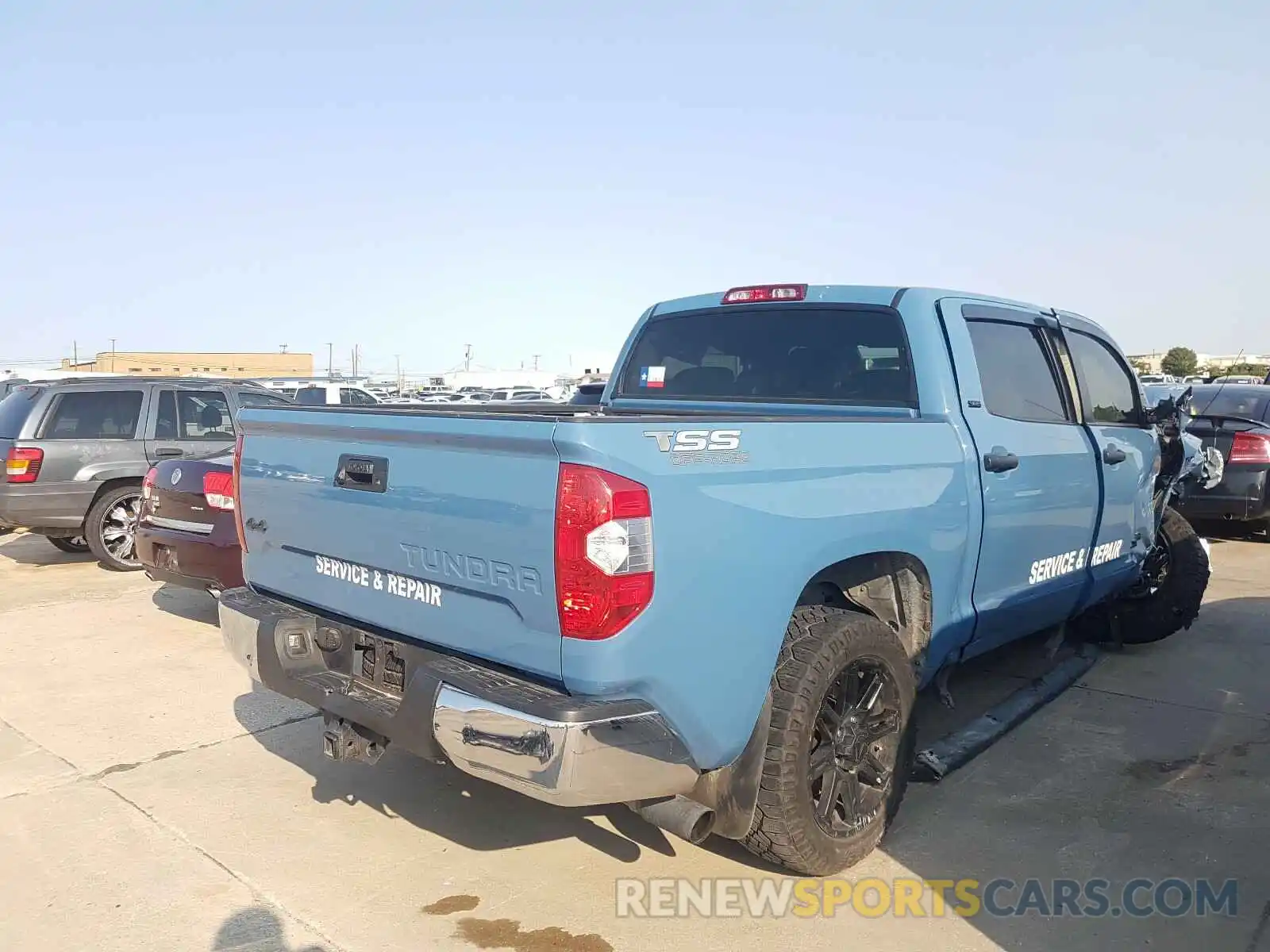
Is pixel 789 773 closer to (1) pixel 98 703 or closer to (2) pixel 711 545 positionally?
(2) pixel 711 545

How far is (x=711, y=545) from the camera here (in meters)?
2.82

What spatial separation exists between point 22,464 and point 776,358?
7.20 meters

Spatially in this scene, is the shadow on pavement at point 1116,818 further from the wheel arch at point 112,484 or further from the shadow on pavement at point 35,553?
the shadow on pavement at point 35,553

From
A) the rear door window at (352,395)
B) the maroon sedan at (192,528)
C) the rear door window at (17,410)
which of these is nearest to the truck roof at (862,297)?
the maroon sedan at (192,528)

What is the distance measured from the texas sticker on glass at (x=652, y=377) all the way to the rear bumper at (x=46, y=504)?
6156mm

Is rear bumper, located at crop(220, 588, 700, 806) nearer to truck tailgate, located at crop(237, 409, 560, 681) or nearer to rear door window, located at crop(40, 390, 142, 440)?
truck tailgate, located at crop(237, 409, 560, 681)

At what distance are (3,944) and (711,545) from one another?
2.49 metres

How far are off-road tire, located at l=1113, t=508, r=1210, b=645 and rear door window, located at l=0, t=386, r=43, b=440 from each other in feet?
28.9

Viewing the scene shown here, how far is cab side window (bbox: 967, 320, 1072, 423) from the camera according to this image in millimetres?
4359

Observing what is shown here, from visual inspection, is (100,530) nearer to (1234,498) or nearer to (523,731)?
(523,731)

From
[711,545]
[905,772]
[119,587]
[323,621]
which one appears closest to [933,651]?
[905,772]

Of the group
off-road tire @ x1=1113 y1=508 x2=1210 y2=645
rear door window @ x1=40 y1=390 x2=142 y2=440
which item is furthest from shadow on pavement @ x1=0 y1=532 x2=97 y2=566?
off-road tire @ x1=1113 y1=508 x2=1210 y2=645

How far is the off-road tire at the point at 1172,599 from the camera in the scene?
6.21 meters

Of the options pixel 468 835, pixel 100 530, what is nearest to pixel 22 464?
pixel 100 530
